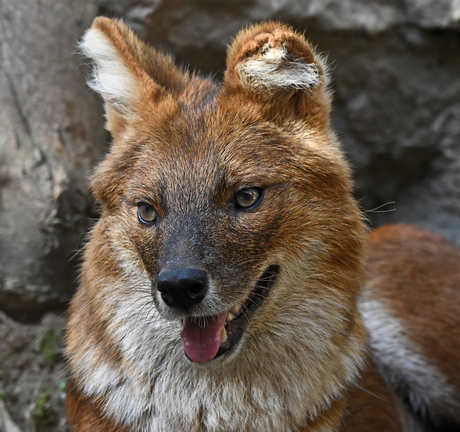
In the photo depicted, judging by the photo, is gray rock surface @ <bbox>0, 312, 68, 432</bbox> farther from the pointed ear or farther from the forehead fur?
the pointed ear

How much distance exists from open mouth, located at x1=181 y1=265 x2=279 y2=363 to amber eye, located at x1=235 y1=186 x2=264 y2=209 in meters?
0.41

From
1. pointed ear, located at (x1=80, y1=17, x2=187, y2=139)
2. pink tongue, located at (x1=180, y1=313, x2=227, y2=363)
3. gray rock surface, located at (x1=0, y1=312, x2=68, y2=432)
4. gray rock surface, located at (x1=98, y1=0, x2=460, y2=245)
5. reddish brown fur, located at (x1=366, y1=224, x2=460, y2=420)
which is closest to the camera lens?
pink tongue, located at (x1=180, y1=313, x2=227, y2=363)

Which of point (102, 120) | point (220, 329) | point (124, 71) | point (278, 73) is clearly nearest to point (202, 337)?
point (220, 329)

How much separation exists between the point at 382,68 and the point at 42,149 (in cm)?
394

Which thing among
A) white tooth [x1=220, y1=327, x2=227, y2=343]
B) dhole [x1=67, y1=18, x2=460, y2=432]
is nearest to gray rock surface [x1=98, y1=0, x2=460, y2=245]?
dhole [x1=67, y1=18, x2=460, y2=432]

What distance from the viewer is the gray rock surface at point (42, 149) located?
525 cm

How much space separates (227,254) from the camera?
3.31 m

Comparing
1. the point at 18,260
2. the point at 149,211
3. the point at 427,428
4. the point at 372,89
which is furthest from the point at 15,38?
the point at 427,428

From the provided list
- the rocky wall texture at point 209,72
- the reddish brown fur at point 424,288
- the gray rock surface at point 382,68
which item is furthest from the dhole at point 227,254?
the gray rock surface at point 382,68

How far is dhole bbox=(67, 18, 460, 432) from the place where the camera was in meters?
3.42

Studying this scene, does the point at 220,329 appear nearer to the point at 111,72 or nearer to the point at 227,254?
the point at 227,254

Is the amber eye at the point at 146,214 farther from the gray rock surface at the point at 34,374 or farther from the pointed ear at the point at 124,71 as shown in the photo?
the gray rock surface at the point at 34,374

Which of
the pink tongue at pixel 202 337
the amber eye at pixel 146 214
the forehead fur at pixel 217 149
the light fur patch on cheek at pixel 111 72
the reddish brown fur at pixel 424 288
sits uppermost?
the light fur patch on cheek at pixel 111 72

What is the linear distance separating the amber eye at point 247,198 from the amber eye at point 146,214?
0.55m
